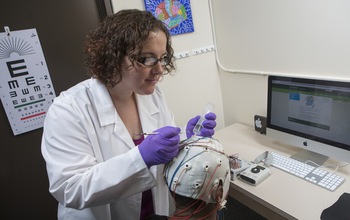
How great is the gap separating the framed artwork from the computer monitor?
777mm

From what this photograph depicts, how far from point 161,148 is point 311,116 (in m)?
0.96

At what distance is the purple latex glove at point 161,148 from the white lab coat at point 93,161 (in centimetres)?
3

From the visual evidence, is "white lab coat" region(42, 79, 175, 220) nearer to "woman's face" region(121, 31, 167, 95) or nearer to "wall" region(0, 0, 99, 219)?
"woman's face" region(121, 31, 167, 95)

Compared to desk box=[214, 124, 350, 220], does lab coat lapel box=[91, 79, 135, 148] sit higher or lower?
higher

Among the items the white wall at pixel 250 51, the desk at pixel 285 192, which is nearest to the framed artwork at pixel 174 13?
the white wall at pixel 250 51

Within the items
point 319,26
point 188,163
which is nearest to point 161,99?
point 188,163

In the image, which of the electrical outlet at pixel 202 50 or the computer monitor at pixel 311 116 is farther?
the electrical outlet at pixel 202 50

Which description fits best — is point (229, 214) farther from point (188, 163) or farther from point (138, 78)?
point (138, 78)

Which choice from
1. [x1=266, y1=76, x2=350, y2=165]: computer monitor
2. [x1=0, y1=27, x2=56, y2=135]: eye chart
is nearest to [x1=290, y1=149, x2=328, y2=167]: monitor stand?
[x1=266, y1=76, x2=350, y2=165]: computer monitor

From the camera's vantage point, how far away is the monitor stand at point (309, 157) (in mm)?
1337

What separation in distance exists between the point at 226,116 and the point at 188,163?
154 centimetres

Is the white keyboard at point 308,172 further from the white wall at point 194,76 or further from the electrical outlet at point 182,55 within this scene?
the electrical outlet at point 182,55

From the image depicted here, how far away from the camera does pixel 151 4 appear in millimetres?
1620

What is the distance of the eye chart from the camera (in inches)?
51.7
